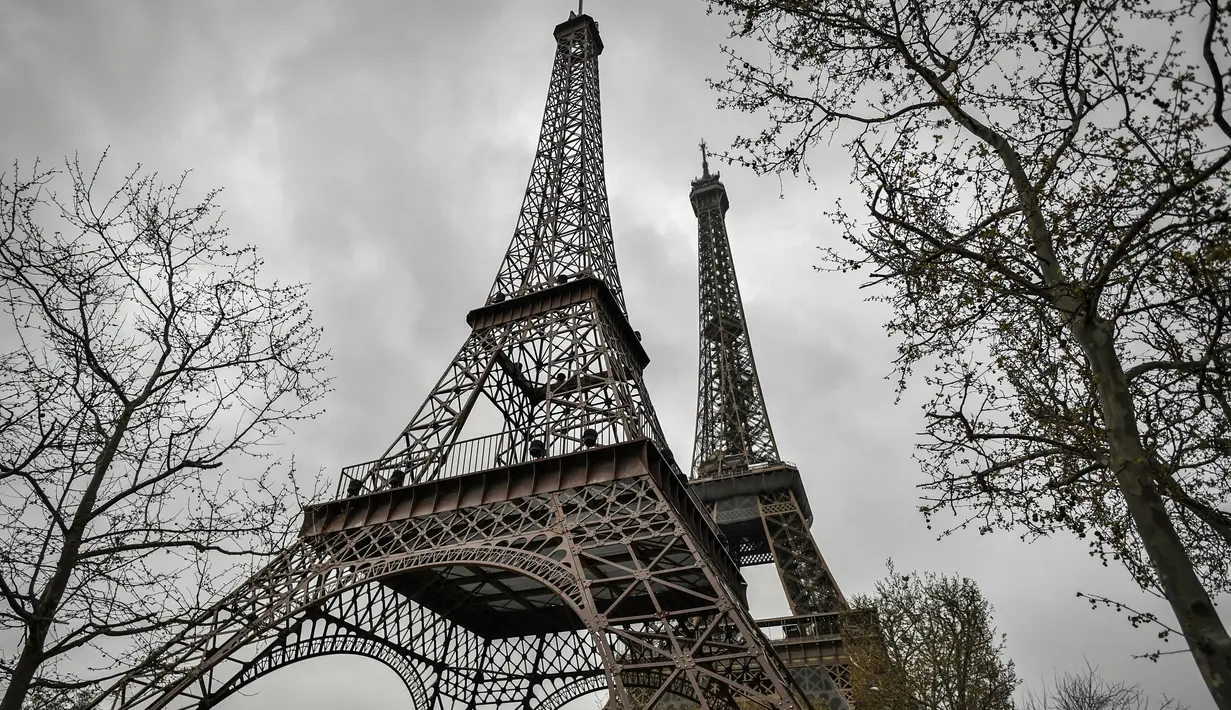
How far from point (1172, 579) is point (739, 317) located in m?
55.0

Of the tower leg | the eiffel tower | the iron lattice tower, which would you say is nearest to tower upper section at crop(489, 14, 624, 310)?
the iron lattice tower

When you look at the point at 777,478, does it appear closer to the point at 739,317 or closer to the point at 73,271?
the point at 739,317

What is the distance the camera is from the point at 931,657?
62.4 feet

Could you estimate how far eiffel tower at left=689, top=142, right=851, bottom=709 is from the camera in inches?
1328

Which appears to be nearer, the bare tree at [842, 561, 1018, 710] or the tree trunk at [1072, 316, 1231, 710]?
the tree trunk at [1072, 316, 1231, 710]

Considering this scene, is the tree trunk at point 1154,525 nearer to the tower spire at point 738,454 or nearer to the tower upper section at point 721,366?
the tower spire at point 738,454

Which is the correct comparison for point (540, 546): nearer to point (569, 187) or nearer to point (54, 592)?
point (54, 592)

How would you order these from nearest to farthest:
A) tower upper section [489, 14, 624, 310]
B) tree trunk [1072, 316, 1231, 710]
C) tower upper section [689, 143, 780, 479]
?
1. tree trunk [1072, 316, 1231, 710]
2. tower upper section [489, 14, 624, 310]
3. tower upper section [689, 143, 780, 479]

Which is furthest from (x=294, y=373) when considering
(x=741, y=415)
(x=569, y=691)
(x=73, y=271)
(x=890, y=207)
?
(x=741, y=415)

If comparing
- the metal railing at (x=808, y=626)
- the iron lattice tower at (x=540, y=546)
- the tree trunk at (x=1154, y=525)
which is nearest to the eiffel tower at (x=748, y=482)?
the metal railing at (x=808, y=626)

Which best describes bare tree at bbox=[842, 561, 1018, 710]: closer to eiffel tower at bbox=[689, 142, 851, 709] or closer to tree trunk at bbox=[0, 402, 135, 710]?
eiffel tower at bbox=[689, 142, 851, 709]

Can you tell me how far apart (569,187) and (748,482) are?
22738mm

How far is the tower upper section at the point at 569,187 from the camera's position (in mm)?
26986

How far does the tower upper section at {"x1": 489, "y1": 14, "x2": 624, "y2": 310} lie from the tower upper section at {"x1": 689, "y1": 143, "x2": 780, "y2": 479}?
23.6 meters
